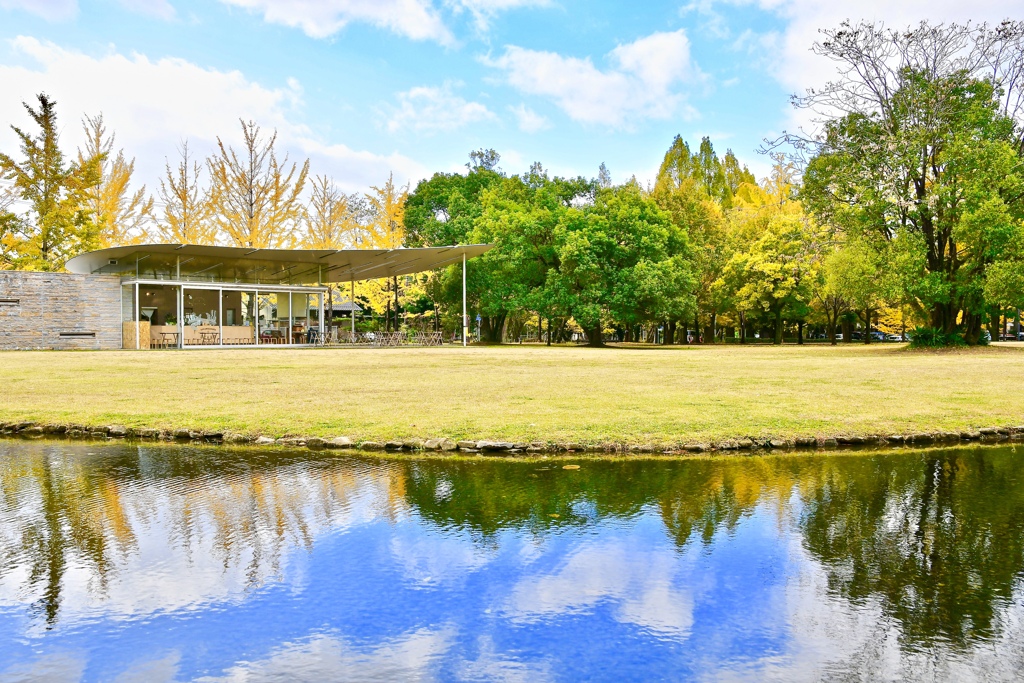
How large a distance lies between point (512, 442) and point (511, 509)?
7.27 ft

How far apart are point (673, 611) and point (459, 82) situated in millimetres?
40780

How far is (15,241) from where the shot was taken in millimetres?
33156

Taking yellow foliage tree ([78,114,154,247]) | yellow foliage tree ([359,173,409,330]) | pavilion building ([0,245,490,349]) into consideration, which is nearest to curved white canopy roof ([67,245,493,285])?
pavilion building ([0,245,490,349])

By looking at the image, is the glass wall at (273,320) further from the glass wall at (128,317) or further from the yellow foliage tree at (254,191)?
the yellow foliage tree at (254,191)

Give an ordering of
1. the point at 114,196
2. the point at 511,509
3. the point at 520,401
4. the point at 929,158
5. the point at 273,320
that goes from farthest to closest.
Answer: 1. the point at 114,196
2. the point at 273,320
3. the point at 929,158
4. the point at 520,401
5. the point at 511,509

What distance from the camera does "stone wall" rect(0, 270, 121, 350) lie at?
27.2 meters

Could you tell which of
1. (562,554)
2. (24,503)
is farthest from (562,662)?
(24,503)

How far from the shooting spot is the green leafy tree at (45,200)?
1314 inches

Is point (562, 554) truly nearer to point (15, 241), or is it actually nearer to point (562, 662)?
point (562, 662)

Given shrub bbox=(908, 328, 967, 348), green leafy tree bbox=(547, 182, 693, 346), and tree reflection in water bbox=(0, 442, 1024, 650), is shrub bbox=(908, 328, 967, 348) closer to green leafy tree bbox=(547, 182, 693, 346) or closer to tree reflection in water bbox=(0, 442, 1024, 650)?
green leafy tree bbox=(547, 182, 693, 346)

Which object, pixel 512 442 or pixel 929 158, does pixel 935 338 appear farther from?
pixel 512 442

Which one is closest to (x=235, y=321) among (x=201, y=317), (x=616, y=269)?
(x=201, y=317)

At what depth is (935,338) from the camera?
28562mm

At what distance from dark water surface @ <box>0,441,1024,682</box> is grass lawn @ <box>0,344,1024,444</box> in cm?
172
